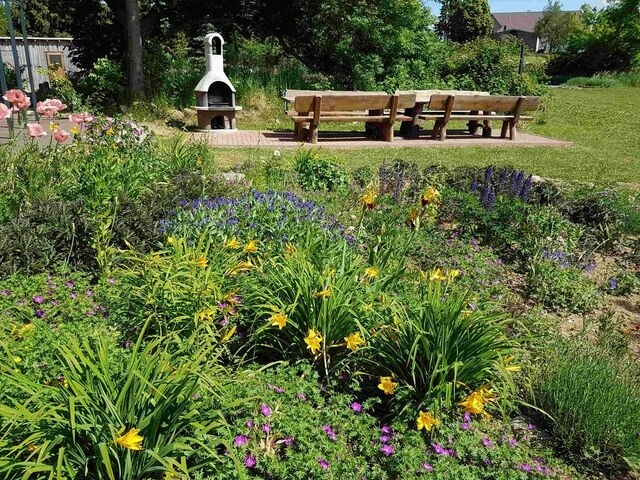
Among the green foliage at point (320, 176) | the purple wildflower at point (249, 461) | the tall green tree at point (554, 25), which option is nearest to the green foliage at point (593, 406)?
the purple wildflower at point (249, 461)

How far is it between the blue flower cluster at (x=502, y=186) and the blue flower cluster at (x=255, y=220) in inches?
65.3

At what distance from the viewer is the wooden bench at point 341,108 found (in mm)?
9734

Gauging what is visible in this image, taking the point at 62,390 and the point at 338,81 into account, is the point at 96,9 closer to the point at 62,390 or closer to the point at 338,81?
the point at 338,81

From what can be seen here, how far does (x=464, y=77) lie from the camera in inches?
607

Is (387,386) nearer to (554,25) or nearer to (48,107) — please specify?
(48,107)

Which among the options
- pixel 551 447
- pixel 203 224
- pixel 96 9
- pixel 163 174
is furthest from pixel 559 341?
pixel 96 9

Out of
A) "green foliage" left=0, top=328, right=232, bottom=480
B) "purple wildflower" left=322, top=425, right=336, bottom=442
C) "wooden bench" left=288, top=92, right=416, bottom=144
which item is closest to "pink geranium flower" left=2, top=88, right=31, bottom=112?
"green foliage" left=0, top=328, right=232, bottom=480

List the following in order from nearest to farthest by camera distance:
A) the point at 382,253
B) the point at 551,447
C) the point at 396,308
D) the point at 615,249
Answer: the point at 551,447, the point at 396,308, the point at 382,253, the point at 615,249

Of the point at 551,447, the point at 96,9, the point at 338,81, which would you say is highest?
the point at 96,9

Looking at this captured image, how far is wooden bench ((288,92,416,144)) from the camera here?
383 inches

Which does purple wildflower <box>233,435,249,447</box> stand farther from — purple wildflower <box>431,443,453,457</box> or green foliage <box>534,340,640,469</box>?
green foliage <box>534,340,640,469</box>

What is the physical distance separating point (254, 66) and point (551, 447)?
14663mm

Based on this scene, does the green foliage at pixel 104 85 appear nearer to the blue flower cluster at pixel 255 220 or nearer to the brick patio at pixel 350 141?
the brick patio at pixel 350 141

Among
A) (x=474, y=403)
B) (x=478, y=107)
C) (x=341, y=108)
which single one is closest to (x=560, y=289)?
(x=474, y=403)
